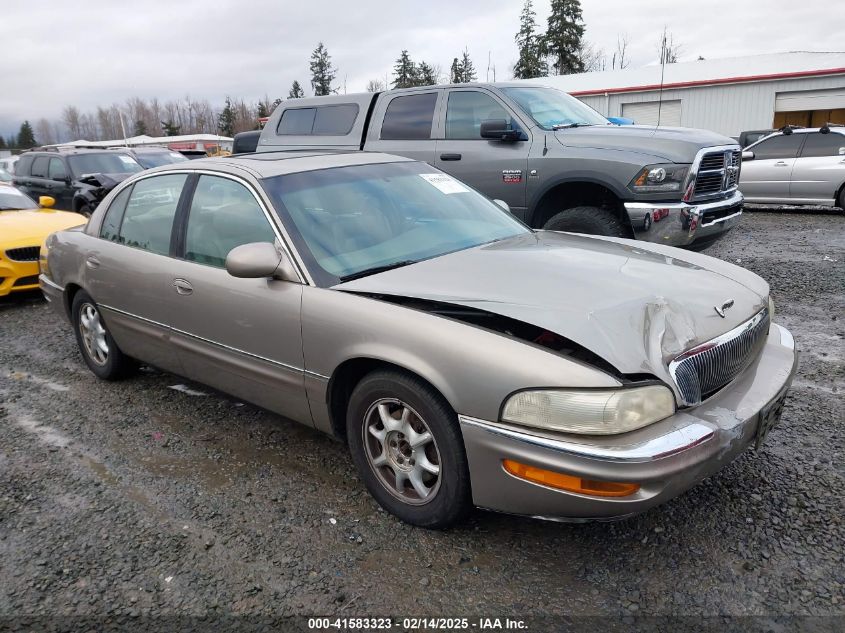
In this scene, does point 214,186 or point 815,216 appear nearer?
point 214,186

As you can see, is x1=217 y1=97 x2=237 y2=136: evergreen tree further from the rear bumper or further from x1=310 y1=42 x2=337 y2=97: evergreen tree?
the rear bumper

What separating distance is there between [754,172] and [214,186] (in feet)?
37.0

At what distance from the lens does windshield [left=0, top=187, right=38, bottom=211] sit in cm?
830

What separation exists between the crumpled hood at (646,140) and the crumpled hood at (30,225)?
19.0ft

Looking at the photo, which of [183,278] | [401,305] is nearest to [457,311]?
[401,305]

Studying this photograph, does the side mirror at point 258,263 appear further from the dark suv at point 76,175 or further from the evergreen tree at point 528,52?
the evergreen tree at point 528,52

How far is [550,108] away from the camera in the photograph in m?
6.65

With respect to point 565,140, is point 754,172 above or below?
below

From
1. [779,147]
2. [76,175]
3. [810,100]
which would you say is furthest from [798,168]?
[810,100]

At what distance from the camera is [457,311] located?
2.57 metres

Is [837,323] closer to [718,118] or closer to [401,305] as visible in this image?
[401,305]

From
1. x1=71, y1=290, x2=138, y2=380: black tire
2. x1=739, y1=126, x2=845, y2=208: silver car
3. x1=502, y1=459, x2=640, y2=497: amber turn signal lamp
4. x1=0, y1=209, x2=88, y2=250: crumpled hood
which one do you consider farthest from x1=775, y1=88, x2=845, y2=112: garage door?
x1=502, y1=459, x2=640, y2=497: amber turn signal lamp

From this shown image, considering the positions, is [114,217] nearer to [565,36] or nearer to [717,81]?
[717,81]

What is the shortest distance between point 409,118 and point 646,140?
2590mm
